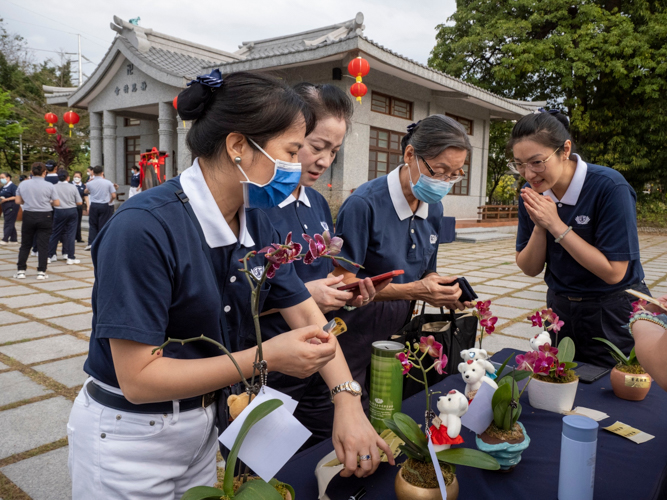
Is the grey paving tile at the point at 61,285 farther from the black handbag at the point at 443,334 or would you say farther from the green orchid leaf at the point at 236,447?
the green orchid leaf at the point at 236,447

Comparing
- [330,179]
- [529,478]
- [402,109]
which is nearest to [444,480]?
[529,478]

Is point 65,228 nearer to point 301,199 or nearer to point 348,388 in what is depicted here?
point 301,199

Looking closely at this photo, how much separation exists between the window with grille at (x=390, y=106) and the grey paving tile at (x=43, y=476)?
10.2 metres

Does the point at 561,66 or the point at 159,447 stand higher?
the point at 561,66

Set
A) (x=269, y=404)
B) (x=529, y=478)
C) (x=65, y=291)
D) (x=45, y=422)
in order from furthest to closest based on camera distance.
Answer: (x=65, y=291) < (x=45, y=422) < (x=529, y=478) < (x=269, y=404)

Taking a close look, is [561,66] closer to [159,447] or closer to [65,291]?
[65,291]

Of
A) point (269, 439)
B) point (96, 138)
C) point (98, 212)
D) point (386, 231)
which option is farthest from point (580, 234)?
point (96, 138)

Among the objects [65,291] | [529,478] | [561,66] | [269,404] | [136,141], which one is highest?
[561,66]

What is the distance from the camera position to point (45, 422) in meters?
2.45

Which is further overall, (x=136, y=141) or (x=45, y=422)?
(x=136, y=141)

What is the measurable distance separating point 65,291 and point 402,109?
9.07 metres

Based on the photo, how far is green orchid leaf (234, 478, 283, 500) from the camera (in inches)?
31.2

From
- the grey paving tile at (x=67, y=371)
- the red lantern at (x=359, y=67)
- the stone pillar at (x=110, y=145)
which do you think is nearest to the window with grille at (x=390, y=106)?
the red lantern at (x=359, y=67)

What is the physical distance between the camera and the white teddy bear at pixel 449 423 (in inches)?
40.0
